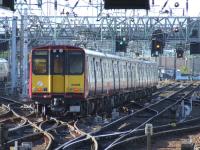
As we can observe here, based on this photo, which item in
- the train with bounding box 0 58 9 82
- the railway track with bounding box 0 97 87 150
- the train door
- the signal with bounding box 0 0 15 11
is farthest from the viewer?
the train with bounding box 0 58 9 82

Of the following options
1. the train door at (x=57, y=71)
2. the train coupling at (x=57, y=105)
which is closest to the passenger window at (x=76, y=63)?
the train door at (x=57, y=71)

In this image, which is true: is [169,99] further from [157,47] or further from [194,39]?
[194,39]

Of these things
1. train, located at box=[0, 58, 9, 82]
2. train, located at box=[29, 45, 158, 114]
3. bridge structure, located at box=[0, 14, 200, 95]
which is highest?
bridge structure, located at box=[0, 14, 200, 95]

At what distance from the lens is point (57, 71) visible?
22688 mm

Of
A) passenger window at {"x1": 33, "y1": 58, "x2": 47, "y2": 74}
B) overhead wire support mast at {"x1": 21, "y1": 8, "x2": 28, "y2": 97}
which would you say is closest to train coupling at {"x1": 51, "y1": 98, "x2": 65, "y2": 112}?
passenger window at {"x1": 33, "y1": 58, "x2": 47, "y2": 74}

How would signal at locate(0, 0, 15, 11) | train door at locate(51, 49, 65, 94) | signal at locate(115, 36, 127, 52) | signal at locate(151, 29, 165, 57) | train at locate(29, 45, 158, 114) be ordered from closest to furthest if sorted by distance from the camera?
signal at locate(0, 0, 15, 11) < train at locate(29, 45, 158, 114) < train door at locate(51, 49, 65, 94) < signal at locate(151, 29, 165, 57) < signal at locate(115, 36, 127, 52)

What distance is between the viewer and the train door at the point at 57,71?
73.8 ft

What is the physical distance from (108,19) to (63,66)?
3765 centimetres

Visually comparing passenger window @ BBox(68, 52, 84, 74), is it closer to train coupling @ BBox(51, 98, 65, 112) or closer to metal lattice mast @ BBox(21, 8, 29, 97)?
train coupling @ BBox(51, 98, 65, 112)

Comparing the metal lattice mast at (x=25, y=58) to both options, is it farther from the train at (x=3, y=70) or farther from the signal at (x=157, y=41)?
the signal at (x=157, y=41)

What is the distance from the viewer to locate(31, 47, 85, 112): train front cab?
22344 millimetres

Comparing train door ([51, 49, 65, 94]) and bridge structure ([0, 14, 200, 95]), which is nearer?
train door ([51, 49, 65, 94])

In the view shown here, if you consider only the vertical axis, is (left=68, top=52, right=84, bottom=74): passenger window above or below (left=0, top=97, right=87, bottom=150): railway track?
above

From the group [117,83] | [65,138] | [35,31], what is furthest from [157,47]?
[65,138]
